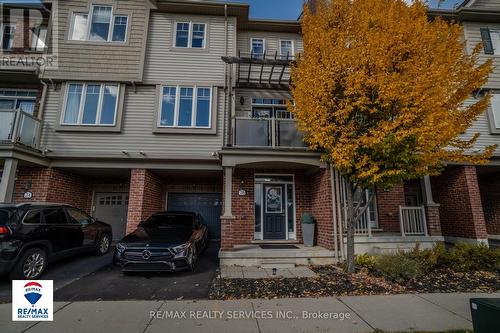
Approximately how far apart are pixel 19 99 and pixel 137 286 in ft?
32.3

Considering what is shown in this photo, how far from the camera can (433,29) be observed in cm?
648

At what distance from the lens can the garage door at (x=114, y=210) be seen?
11.3 m

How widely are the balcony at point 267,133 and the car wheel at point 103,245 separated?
218 inches

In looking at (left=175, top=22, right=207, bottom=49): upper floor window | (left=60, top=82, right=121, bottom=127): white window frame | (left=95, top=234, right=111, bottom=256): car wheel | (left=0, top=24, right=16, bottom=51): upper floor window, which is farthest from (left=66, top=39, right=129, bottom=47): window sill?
(left=95, top=234, right=111, bottom=256): car wheel

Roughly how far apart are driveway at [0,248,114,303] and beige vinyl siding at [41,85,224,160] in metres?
3.52

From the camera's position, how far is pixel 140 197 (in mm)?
9141

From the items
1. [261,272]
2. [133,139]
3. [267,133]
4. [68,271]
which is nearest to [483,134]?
[267,133]

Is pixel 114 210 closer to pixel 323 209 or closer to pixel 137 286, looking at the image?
pixel 137 286

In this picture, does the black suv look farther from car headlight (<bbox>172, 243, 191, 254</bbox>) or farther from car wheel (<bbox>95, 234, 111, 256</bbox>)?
car headlight (<bbox>172, 243, 191, 254</bbox>)

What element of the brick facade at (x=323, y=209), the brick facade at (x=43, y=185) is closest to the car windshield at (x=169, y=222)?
the brick facade at (x=43, y=185)

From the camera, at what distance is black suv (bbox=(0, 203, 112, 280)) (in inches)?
209

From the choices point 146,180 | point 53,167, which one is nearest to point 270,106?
point 146,180

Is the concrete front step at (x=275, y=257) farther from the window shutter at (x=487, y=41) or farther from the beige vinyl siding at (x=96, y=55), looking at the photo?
the window shutter at (x=487, y=41)

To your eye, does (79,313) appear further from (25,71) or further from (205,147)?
(25,71)
